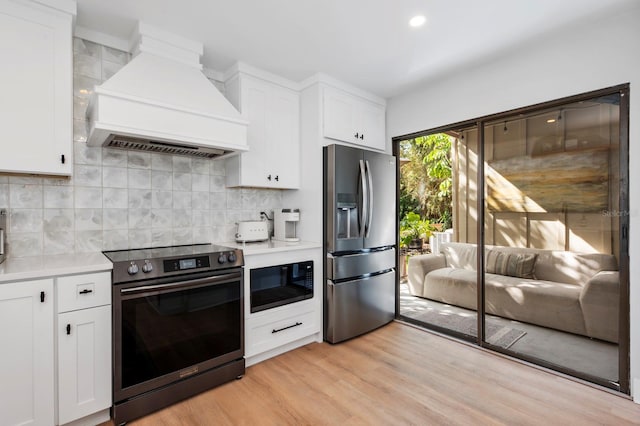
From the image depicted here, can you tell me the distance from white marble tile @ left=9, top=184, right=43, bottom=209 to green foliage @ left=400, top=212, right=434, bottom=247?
3.19m

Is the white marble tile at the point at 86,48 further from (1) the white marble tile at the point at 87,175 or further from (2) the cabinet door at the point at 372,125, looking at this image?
(2) the cabinet door at the point at 372,125

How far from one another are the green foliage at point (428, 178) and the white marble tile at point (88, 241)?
2864 mm

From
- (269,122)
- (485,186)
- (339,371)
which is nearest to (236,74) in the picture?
(269,122)

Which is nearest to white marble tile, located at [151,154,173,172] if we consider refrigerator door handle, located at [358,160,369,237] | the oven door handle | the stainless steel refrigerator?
the oven door handle

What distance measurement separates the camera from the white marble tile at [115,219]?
92.9 inches

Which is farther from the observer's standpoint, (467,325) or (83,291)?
(467,325)

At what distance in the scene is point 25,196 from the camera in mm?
2078

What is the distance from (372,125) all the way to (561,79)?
1.68 meters

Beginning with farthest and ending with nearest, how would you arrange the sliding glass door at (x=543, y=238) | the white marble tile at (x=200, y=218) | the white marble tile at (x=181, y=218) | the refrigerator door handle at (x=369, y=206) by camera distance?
the refrigerator door handle at (x=369, y=206) → the white marble tile at (x=200, y=218) → the white marble tile at (x=181, y=218) → the sliding glass door at (x=543, y=238)

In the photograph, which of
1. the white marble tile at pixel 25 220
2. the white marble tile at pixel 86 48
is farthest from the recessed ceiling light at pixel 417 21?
the white marble tile at pixel 25 220

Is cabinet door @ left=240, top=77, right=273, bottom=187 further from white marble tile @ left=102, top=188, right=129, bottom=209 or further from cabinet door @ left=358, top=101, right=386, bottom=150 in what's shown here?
cabinet door @ left=358, top=101, right=386, bottom=150

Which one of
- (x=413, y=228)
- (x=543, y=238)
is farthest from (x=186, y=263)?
(x=543, y=238)

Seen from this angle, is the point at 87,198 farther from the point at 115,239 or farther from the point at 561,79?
the point at 561,79

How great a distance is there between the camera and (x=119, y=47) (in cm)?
238
